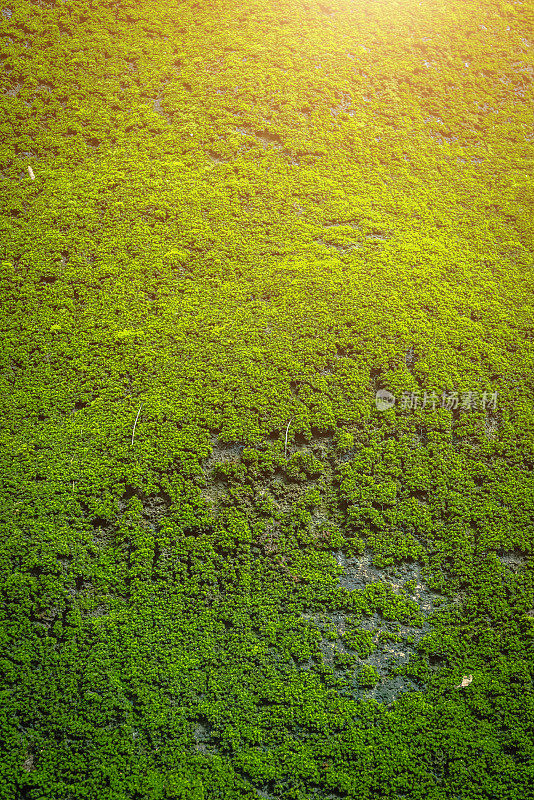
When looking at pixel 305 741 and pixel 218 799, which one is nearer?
pixel 218 799

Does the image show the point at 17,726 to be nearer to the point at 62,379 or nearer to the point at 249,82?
the point at 62,379

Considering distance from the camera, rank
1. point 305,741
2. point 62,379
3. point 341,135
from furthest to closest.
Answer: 1. point 341,135
2. point 62,379
3. point 305,741

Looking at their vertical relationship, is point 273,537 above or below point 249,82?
below

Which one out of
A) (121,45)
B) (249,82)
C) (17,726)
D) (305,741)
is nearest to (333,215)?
(249,82)

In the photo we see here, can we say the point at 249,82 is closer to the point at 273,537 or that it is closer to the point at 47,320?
the point at 47,320

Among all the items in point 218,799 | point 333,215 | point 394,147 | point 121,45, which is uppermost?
point 121,45

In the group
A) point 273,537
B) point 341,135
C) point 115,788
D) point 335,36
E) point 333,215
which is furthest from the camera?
point 335,36
